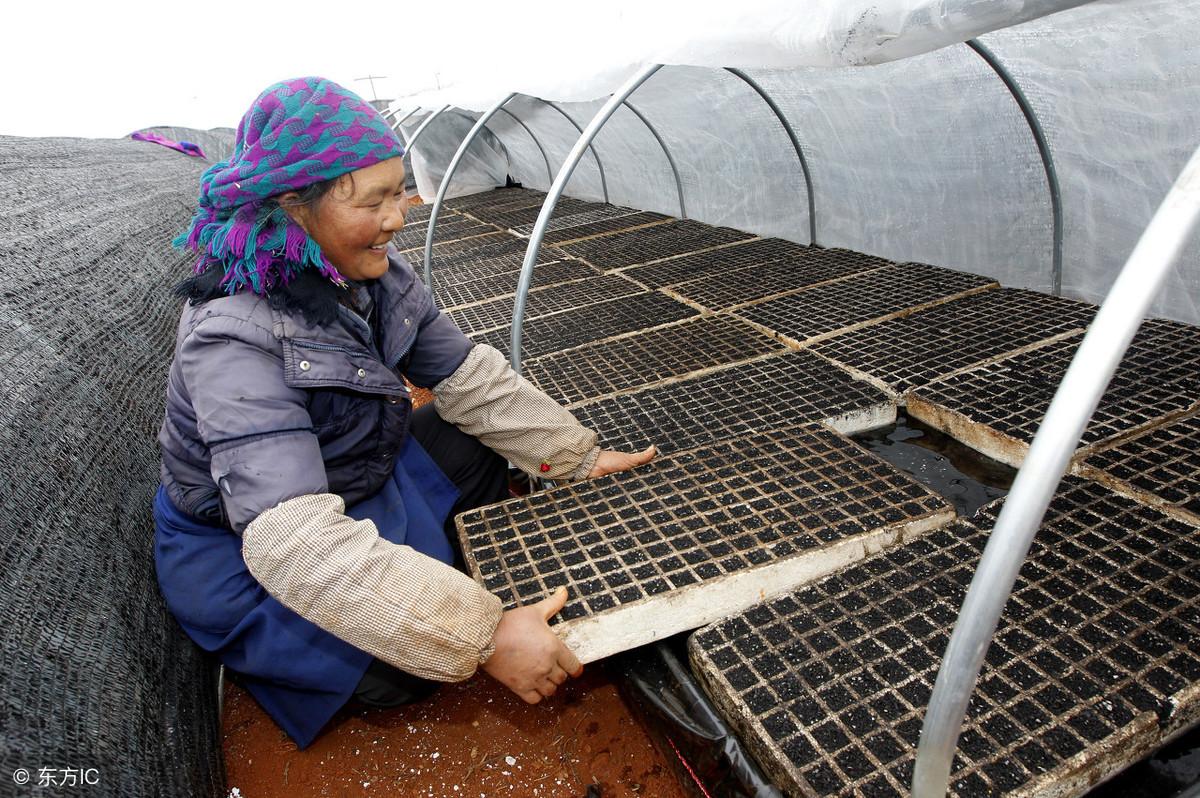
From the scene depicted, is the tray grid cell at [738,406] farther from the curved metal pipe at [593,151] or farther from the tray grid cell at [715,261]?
the curved metal pipe at [593,151]

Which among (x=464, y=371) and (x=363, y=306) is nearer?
(x=363, y=306)

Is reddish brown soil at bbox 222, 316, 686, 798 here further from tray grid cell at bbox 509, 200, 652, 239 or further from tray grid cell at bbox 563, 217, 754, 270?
tray grid cell at bbox 509, 200, 652, 239

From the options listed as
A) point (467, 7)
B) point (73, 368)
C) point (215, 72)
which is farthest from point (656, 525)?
point (215, 72)

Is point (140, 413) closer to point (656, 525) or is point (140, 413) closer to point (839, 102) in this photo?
point (656, 525)

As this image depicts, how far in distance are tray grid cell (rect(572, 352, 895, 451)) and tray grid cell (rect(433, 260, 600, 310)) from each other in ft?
7.82

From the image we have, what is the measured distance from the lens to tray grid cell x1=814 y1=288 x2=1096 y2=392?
3.23 m

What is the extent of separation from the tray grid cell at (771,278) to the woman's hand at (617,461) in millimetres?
1859

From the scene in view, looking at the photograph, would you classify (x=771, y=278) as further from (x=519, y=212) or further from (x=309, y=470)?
(x=519, y=212)

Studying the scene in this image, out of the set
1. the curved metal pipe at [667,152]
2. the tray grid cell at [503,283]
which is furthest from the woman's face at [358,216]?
the curved metal pipe at [667,152]

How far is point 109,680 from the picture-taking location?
164 cm

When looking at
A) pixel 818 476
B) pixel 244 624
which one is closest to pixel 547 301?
pixel 818 476

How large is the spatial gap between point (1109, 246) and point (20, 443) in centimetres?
464

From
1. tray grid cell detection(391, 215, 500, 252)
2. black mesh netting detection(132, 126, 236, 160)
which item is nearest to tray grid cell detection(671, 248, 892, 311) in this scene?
tray grid cell detection(391, 215, 500, 252)

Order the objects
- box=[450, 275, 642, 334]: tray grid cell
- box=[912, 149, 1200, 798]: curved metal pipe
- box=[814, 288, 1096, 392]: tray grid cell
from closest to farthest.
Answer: box=[912, 149, 1200, 798]: curved metal pipe
box=[814, 288, 1096, 392]: tray grid cell
box=[450, 275, 642, 334]: tray grid cell
